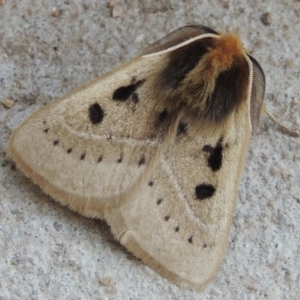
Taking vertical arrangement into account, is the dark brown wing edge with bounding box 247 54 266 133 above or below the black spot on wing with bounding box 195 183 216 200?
above

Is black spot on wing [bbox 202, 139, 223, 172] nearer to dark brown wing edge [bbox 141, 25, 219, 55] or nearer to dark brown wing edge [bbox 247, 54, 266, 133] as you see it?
dark brown wing edge [bbox 247, 54, 266, 133]

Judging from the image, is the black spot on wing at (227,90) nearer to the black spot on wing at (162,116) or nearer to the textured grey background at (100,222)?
the black spot on wing at (162,116)

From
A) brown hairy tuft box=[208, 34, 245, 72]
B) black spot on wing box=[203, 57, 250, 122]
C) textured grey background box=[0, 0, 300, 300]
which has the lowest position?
textured grey background box=[0, 0, 300, 300]

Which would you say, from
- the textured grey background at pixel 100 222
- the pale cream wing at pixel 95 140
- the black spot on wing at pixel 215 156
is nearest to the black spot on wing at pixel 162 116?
the pale cream wing at pixel 95 140

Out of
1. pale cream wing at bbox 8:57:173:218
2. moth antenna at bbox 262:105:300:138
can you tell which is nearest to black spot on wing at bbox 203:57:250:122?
pale cream wing at bbox 8:57:173:218

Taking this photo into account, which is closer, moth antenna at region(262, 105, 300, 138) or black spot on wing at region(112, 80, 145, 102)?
black spot on wing at region(112, 80, 145, 102)

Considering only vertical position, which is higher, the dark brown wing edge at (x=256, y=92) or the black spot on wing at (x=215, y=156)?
the dark brown wing edge at (x=256, y=92)
